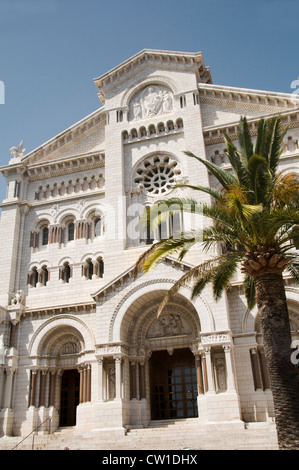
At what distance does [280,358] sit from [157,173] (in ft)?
57.1

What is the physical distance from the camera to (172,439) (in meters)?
20.3

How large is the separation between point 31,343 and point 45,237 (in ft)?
23.8

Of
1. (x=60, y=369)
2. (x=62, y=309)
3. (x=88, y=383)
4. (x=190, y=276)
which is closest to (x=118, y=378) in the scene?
(x=88, y=383)

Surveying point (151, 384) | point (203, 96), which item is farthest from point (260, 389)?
point (203, 96)

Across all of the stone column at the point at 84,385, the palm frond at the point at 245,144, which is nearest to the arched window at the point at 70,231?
the stone column at the point at 84,385

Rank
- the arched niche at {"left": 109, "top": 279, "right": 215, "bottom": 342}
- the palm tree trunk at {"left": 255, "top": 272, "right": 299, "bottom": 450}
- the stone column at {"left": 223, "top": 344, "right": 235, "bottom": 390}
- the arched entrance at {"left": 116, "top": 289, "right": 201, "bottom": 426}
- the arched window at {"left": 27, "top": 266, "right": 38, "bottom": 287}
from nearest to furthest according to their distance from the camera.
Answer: the palm tree trunk at {"left": 255, "top": 272, "right": 299, "bottom": 450} < the stone column at {"left": 223, "top": 344, "right": 235, "bottom": 390} < the arched niche at {"left": 109, "top": 279, "right": 215, "bottom": 342} < the arched entrance at {"left": 116, "top": 289, "right": 201, "bottom": 426} < the arched window at {"left": 27, "top": 266, "right": 38, "bottom": 287}

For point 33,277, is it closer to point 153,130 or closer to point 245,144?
point 153,130

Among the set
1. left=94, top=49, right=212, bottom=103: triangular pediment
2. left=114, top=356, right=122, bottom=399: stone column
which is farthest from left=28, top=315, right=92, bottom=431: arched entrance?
left=94, top=49, right=212, bottom=103: triangular pediment

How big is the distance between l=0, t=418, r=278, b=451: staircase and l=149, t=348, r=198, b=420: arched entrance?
5.24ft

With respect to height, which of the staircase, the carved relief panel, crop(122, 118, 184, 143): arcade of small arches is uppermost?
crop(122, 118, 184, 143): arcade of small arches

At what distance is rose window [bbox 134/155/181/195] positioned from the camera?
29219 mm

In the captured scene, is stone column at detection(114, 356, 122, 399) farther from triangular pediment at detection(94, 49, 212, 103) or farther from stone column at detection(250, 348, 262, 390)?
triangular pediment at detection(94, 49, 212, 103)

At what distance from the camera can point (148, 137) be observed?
99.3 ft

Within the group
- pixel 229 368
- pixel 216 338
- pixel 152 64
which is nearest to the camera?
pixel 229 368
